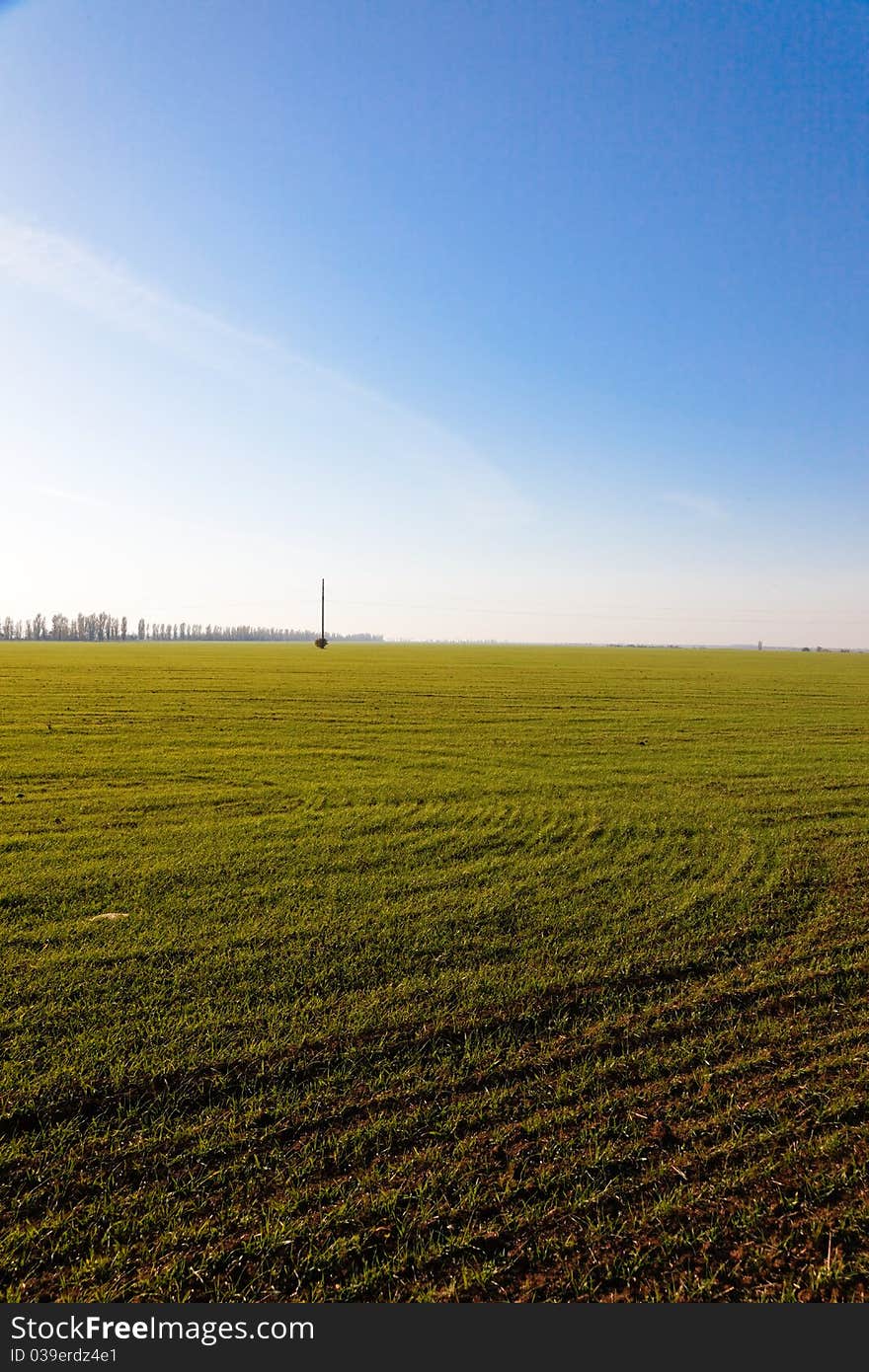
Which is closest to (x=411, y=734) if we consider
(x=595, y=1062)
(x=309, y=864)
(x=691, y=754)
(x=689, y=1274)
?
(x=691, y=754)

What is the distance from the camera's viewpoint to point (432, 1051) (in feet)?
14.3

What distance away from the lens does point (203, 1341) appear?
273 cm

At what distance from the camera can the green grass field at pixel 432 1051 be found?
9.62ft

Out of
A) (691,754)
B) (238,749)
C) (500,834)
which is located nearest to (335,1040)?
(500,834)

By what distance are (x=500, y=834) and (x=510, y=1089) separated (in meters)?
5.57

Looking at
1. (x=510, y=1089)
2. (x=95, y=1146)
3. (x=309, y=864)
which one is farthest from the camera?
(x=309, y=864)

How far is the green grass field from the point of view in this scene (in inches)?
115

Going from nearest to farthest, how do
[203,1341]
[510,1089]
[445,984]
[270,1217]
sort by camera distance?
[203,1341]
[270,1217]
[510,1089]
[445,984]

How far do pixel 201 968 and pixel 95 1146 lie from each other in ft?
6.34

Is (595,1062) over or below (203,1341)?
over

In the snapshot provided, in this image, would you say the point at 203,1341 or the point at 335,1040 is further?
the point at 335,1040

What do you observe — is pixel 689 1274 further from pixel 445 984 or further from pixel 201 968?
pixel 201 968

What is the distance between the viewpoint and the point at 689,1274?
2.84 metres

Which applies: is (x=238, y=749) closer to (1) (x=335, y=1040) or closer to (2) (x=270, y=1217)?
(1) (x=335, y=1040)
